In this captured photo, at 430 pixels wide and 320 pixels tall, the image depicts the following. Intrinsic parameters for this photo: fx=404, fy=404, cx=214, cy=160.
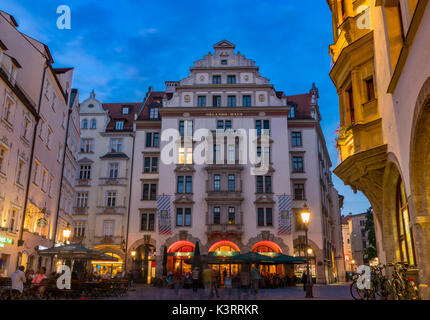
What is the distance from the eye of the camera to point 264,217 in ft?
142

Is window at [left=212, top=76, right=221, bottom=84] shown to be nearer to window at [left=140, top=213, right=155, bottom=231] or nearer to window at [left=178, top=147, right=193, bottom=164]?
window at [left=178, top=147, right=193, bottom=164]

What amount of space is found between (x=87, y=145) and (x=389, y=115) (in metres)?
44.7

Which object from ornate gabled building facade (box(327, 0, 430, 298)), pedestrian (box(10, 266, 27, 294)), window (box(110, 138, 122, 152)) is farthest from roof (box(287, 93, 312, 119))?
pedestrian (box(10, 266, 27, 294))

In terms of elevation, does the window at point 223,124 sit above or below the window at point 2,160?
above

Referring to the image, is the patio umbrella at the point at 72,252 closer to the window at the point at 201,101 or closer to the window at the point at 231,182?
the window at the point at 231,182

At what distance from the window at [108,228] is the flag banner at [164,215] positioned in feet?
25.7

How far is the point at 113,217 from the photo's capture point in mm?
48188

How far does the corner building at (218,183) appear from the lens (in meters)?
42.8

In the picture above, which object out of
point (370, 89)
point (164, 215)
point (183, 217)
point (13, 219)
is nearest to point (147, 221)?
point (164, 215)

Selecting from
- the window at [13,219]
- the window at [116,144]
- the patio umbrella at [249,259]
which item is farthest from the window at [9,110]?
the window at [116,144]

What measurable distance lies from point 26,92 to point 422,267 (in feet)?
76.2
